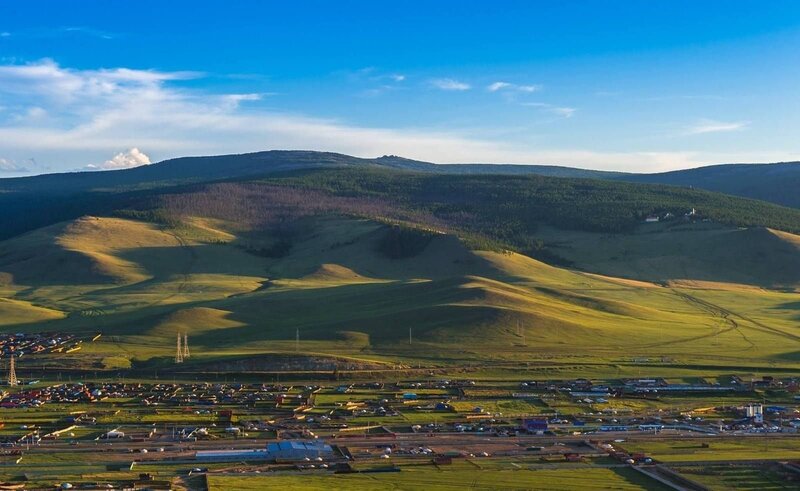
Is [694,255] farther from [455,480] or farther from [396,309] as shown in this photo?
[455,480]

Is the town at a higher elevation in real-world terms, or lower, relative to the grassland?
lower

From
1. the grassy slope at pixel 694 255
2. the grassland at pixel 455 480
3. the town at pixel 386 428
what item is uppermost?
the grassy slope at pixel 694 255

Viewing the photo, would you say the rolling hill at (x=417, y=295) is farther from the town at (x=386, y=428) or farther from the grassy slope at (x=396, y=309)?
the town at (x=386, y=428)

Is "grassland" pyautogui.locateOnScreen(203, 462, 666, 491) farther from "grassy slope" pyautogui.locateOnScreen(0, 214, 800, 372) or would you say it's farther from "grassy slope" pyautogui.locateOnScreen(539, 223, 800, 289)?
"grassy slope" pyautogui.locateOnScreen(539, 223, 800, 289)

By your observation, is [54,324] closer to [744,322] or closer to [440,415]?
[440,415]

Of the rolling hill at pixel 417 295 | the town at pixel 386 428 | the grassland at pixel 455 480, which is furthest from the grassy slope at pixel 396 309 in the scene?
the grassland at pixel 455 480

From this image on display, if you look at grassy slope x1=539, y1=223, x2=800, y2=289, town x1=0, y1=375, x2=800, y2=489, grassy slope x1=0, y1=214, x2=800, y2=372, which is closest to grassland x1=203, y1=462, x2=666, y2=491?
town x1=0, y1=375, x2=800, y2=489

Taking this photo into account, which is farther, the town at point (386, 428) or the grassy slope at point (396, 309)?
the grassy slope at point (396, 309)

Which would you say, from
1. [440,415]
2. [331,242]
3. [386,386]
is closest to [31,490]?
[440,415]
